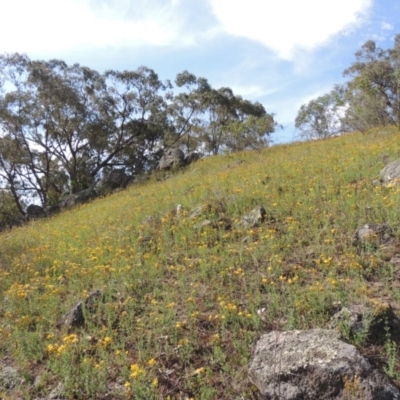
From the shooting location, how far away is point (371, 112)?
17312mm

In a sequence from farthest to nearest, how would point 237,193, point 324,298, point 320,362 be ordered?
1. point 237,193
2. point 324,298
3. point 320,362

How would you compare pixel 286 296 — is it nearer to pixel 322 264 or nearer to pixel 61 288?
pixel 322 264

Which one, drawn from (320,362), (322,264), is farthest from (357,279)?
(320,362)

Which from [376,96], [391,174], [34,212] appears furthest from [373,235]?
[34,212]

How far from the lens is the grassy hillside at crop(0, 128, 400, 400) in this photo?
12.6 feet

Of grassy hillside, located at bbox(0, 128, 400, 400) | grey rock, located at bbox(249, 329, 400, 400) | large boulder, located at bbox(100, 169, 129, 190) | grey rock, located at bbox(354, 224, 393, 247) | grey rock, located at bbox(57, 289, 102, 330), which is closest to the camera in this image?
grey rock, located at bbox(249, 329, 400, 400)

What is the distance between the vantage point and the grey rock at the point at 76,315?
486 centimetres

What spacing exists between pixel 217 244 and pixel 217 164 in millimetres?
11567

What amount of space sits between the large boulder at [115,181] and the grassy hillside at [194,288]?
499 inches

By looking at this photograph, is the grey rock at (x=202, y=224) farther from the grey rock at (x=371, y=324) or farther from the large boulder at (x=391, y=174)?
the grey rock at (x=371, y=324)

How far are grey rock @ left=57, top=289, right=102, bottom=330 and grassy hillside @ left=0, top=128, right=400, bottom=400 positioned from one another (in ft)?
0.18

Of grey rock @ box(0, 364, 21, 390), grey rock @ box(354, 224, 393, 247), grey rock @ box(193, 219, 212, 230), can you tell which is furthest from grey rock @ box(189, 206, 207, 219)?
grey rock @ box(0, 364, 21, 390)

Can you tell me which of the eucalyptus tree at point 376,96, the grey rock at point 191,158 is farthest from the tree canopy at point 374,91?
the grey rock at point 191,158

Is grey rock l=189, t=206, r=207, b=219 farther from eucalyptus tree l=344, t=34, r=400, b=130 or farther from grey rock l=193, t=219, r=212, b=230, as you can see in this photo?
eucalyptus tree l=344, t=34, r=400, b=130
